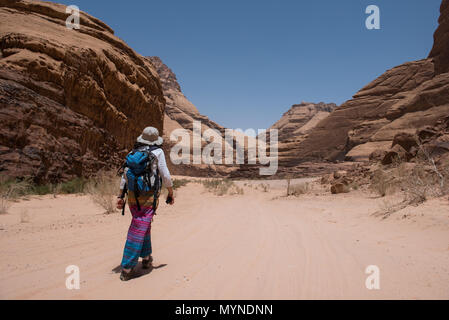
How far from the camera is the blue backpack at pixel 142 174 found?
2.58m

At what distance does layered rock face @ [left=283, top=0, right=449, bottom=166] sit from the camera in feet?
106

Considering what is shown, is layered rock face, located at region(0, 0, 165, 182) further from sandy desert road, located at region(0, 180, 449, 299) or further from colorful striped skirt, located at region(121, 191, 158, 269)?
colorful striped skirt, located at region(121, 191, 158, 269)

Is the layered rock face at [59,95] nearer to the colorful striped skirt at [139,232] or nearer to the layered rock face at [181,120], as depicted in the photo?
the colorful striped skirt at [139,232]

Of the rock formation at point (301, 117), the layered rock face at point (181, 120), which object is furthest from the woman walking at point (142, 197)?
the rock formation at point (301, 117)

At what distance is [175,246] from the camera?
138 inches

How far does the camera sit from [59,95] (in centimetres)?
1039

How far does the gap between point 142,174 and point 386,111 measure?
46.9 m

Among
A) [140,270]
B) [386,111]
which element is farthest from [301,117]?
[140,270]

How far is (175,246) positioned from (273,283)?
173 centimetres

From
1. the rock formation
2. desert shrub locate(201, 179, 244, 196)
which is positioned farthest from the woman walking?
the rock formation

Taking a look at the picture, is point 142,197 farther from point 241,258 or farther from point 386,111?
point 386,111

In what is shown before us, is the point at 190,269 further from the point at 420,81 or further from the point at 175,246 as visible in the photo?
the point at 420,81

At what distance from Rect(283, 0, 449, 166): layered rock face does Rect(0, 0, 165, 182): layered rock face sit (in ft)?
95.9

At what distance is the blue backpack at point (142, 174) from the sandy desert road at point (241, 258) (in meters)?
0.80
